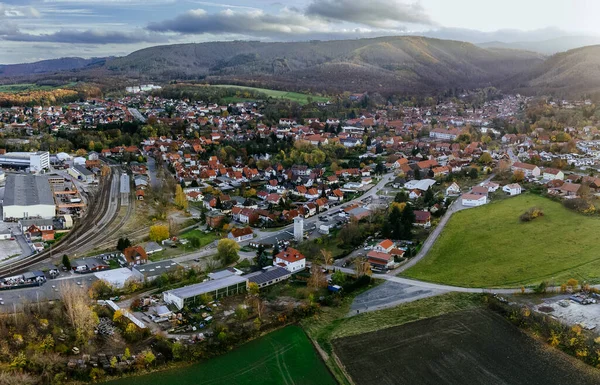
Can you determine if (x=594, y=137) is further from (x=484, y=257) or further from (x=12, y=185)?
(x=12, y=185)

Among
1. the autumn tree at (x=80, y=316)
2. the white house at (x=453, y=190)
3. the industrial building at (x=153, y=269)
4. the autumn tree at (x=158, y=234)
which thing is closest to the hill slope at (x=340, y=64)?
the white house at (x=453, y=190)

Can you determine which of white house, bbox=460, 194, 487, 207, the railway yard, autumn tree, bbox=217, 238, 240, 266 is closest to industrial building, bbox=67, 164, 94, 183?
the railway yard

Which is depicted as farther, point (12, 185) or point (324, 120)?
point (324, 120)

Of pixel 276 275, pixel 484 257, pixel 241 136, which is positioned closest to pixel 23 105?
pixel 241 136

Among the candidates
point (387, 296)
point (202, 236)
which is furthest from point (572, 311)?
point (202, 236)

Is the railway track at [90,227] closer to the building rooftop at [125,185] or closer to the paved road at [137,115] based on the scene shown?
the building rooftop at [125,185]

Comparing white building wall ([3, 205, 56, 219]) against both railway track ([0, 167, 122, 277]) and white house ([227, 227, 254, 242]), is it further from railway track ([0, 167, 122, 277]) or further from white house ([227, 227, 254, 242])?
white house ([227, 227, 254, 242])
